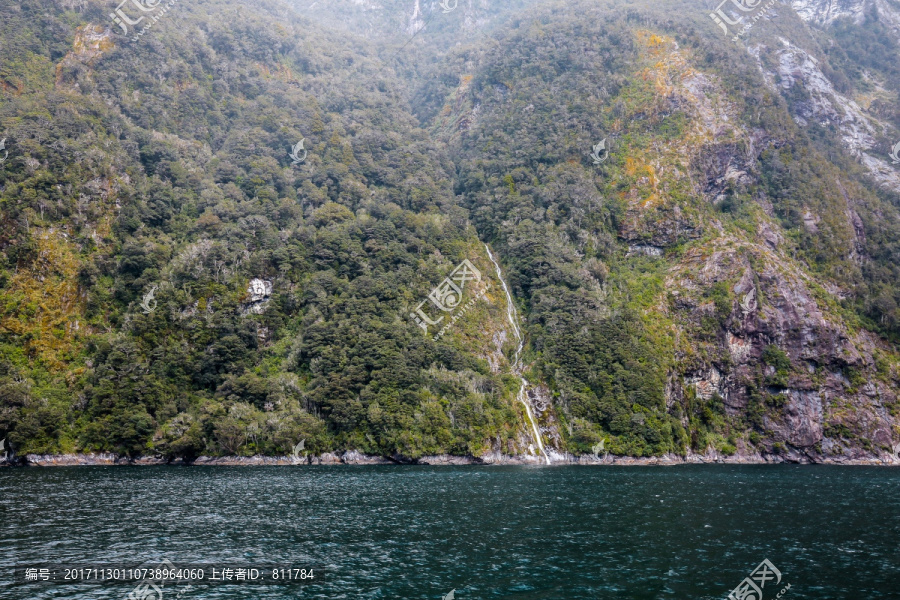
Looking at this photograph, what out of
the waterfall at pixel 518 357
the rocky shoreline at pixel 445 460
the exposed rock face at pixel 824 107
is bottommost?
the rocky shoreline at pixel 445 460

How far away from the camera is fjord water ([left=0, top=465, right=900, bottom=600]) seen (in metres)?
25.0

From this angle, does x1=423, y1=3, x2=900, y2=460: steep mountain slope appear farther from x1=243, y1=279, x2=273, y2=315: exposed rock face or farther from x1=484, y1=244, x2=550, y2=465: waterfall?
x1=243, y1=279, x2=273, y2=315: exposed rock face

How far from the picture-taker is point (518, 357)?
110 meters

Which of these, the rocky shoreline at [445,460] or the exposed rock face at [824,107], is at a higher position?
the exposed rock face at [824,107]

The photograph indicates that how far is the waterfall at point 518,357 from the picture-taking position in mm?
93000

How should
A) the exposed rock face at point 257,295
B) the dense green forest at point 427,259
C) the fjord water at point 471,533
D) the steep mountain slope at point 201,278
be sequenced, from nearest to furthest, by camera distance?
1. the fjord water at point 471,533
2. the steep mountain slope at point 201,278
3. the dense green forest at point 427,259
4. the exposed rock face at point 257,295

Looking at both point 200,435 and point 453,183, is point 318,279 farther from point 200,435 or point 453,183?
point 453,183

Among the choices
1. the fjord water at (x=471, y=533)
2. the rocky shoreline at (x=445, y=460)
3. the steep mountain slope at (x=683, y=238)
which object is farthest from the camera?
the steep mountain slope at (x=683, y=238)

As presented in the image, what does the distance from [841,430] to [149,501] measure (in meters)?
114

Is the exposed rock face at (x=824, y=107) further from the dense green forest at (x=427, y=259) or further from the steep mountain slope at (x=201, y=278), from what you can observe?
the steep mountain slope at (x=201, y=278)

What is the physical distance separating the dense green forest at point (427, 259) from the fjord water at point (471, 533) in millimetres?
29557

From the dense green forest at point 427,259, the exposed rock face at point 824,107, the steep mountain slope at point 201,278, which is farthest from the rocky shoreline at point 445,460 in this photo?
the exposed rock face at point 824,107

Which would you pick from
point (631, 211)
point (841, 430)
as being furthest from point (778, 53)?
point (841, 430)

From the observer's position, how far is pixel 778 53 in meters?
187
